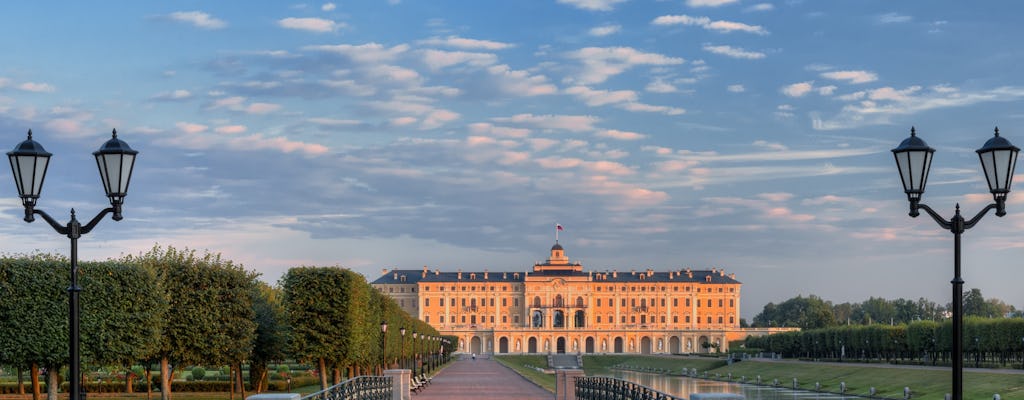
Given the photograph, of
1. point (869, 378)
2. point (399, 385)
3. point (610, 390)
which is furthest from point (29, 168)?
point (869, 378)

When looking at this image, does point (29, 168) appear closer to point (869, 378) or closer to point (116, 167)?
point (116, 167)

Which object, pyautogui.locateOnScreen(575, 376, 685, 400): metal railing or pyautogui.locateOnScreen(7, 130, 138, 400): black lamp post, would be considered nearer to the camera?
pyautogui.locateOnScreen(7, 130, 138, 400): black lamp post

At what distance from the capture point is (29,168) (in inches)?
628

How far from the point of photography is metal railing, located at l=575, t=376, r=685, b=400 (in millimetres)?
25139

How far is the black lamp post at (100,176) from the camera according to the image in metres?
15.9

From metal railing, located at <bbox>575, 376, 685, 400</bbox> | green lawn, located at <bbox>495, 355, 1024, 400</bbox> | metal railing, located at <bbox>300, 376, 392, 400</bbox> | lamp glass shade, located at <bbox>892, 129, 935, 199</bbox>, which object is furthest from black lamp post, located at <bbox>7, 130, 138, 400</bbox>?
green lawn, located at <bbox>495, 355, 1024, 400</bbox>

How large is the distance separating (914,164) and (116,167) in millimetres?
10728

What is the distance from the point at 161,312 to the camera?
36875 mm

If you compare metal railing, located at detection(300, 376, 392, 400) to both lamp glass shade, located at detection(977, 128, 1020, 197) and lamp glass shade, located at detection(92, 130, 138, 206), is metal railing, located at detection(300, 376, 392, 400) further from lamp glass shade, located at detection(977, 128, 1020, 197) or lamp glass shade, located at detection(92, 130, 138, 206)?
lamp glass shade, located at detection(977, 128, 1020, 197)

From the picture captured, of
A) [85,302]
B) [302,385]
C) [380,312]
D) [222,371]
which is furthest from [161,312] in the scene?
[222,371]

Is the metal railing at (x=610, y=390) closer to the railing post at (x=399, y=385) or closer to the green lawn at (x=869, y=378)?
the railing post at (x=399, y=385)

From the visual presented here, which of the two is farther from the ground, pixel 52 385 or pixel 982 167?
pixel 982 167

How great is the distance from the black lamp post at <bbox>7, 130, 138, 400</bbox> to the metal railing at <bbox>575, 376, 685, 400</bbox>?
9586 millimetres

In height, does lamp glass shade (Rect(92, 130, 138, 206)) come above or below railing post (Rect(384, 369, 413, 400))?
above
